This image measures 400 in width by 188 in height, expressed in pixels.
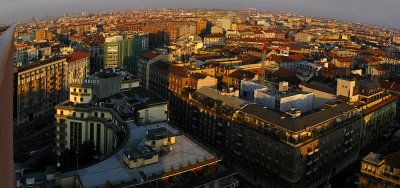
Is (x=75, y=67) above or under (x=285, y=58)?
under

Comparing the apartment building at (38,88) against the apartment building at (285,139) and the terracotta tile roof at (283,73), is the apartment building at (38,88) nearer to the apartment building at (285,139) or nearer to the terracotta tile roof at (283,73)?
the apartment building at (285,139)

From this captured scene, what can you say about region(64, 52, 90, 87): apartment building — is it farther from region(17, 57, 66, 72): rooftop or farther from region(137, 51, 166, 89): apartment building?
region(137, 51, 166, 89): apartment building

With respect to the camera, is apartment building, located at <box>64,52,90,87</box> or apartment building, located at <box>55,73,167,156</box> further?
apartment building, located at <box>64,52,90,87</box>

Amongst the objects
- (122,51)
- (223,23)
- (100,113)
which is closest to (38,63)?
(100,113)

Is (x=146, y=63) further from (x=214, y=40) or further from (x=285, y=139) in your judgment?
(x=214, y=40)

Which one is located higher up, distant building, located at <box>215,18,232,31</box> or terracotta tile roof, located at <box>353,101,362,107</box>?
distant building, located at <box>215,18,232,31</box>

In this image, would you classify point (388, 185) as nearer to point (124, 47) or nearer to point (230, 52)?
point (230, 52)

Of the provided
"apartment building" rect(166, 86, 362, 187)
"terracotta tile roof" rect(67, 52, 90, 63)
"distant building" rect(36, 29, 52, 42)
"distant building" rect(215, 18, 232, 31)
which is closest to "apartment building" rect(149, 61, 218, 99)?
"apartment building" rect(166, 86, 362, 187)
